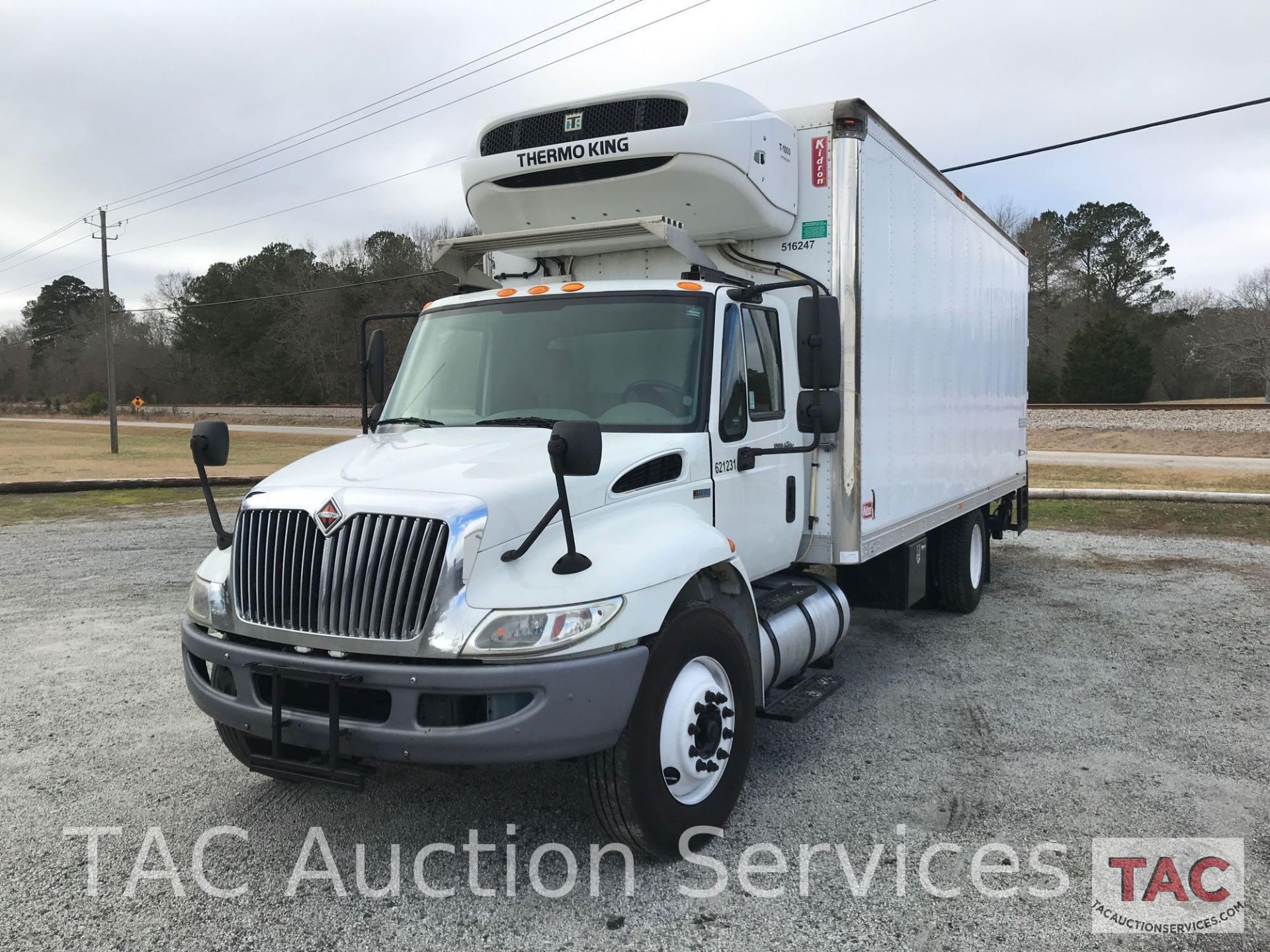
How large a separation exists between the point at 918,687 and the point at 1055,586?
4197 millimetres

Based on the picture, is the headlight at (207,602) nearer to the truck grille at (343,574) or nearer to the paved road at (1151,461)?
the truck grille at (343,574)

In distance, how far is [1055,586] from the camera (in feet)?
32.6

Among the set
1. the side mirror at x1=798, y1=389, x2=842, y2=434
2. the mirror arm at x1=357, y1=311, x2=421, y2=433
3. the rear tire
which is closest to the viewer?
the side mirror at x1=798, y1=389, x2=842, y2=434

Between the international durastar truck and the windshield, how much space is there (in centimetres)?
1

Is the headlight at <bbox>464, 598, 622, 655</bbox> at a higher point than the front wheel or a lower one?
higher

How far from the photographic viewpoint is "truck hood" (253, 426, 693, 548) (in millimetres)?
3662

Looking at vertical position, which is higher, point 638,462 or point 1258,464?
point 638,462

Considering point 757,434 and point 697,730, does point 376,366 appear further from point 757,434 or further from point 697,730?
point 697,730

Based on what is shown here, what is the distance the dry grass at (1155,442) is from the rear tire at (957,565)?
1922cm

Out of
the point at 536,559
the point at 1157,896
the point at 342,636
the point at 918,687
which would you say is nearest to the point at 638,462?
the point at 536,559

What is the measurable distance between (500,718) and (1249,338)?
2402 inches

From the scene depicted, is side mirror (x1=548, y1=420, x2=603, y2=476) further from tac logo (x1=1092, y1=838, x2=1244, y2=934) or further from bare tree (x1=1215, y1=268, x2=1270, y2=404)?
bare tree (x1=1215, y1=268, x2=1270, y2=404)

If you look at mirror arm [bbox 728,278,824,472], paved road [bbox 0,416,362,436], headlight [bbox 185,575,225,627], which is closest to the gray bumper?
headlight [bbox 185,575,225,627]

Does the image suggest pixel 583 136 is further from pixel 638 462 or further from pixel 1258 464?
pixel 1258 464
